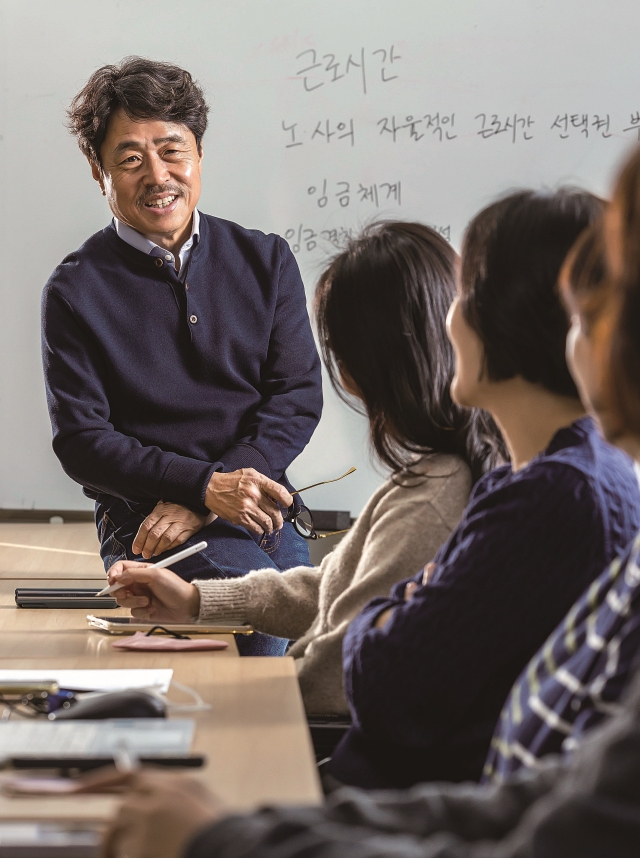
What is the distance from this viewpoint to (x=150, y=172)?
6.85ft

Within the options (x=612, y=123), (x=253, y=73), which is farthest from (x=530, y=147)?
(x=253, y=73)

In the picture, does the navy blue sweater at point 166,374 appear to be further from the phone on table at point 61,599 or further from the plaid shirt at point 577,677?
the plaid shirt at point 577,677

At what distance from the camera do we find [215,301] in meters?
2.14

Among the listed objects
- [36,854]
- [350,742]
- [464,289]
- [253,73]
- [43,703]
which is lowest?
[350,742]

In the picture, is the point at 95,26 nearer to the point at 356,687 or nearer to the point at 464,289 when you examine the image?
the point at 464,289

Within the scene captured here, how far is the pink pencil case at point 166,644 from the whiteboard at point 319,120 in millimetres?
1665

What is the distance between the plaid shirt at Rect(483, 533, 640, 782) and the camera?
0.65 metres

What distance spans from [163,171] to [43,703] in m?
1.33

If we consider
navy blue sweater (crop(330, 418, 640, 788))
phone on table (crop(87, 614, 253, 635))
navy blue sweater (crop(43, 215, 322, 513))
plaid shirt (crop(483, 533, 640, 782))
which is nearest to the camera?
plaid shirt (crop(483, 533, 640, 782))

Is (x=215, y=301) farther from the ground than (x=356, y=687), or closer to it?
farther from the ground

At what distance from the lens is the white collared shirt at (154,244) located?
6.94 ft

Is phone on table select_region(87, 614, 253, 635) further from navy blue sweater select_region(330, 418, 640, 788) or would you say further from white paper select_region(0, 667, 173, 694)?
navy blue sweater select_region(330, 418, 640, 788)

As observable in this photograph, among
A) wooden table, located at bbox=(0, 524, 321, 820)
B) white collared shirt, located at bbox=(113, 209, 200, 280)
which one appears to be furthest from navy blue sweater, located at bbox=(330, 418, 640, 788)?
white collared shirt, located at bbox=(113, 209, 200, 280)

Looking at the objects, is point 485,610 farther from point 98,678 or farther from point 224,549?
point 224,549
